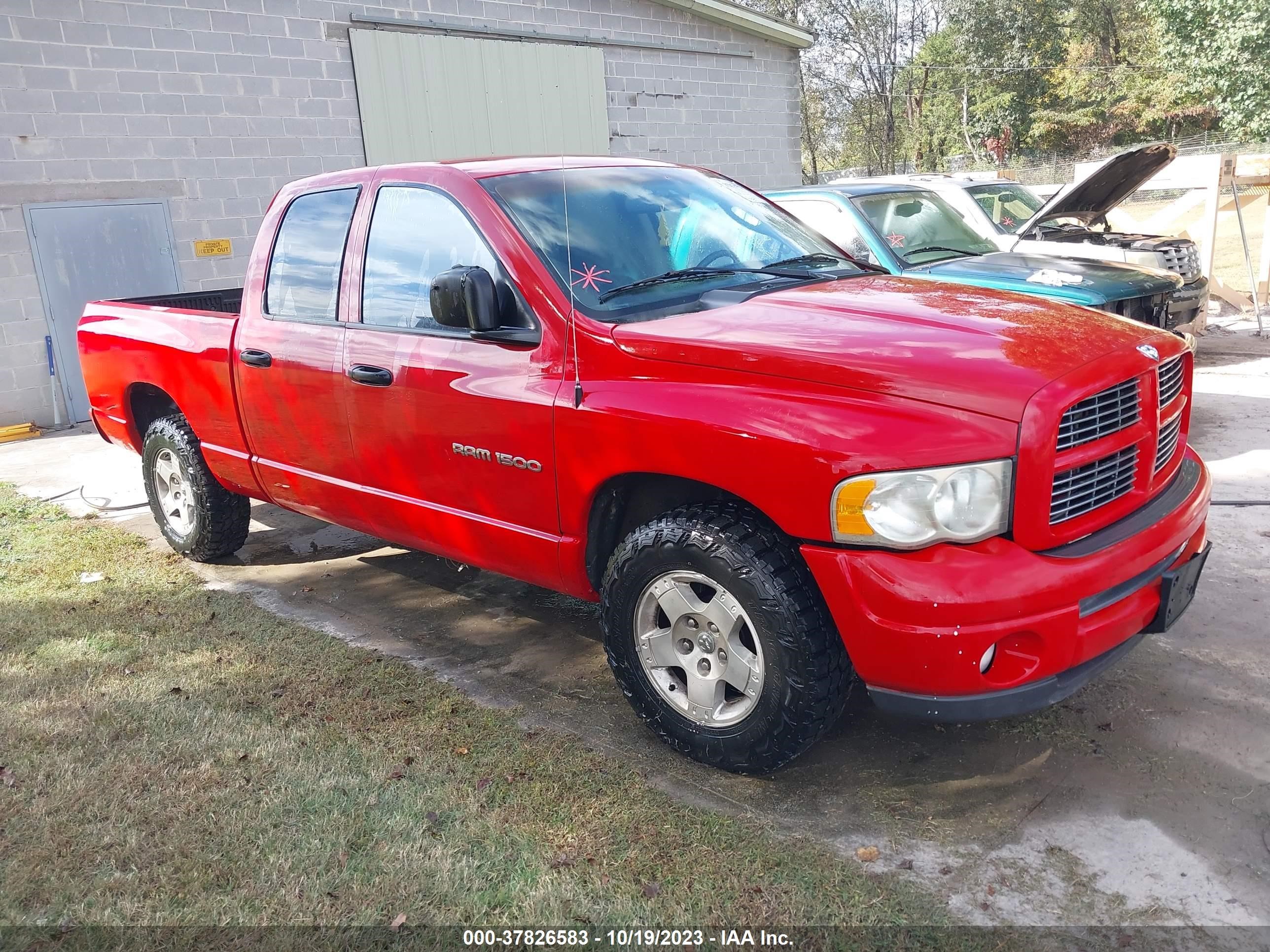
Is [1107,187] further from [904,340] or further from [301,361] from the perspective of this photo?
[301,361]

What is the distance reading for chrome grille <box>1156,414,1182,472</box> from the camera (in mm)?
3314

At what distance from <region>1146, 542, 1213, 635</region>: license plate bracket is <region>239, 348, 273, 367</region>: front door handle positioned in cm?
364

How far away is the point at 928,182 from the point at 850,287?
227 inches

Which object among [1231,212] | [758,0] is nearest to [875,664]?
[1231,212]

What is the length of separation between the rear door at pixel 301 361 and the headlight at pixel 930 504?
2.38m

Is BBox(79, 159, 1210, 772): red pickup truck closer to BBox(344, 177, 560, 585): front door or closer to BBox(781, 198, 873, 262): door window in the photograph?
BBox(344, 177, 560, 585): front door

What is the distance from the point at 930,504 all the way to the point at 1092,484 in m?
0.57

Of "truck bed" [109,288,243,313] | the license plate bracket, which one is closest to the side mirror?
the license plate bracket

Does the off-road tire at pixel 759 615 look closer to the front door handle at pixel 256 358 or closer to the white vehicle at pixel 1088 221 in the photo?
the front door handle at pixel 256 358

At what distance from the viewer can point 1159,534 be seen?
307 centimetres

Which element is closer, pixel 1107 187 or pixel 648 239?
pixel 648 239

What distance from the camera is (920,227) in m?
7.91

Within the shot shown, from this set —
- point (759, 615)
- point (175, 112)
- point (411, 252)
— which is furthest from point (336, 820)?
point (175, 112)

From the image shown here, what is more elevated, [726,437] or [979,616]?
[726,437]
